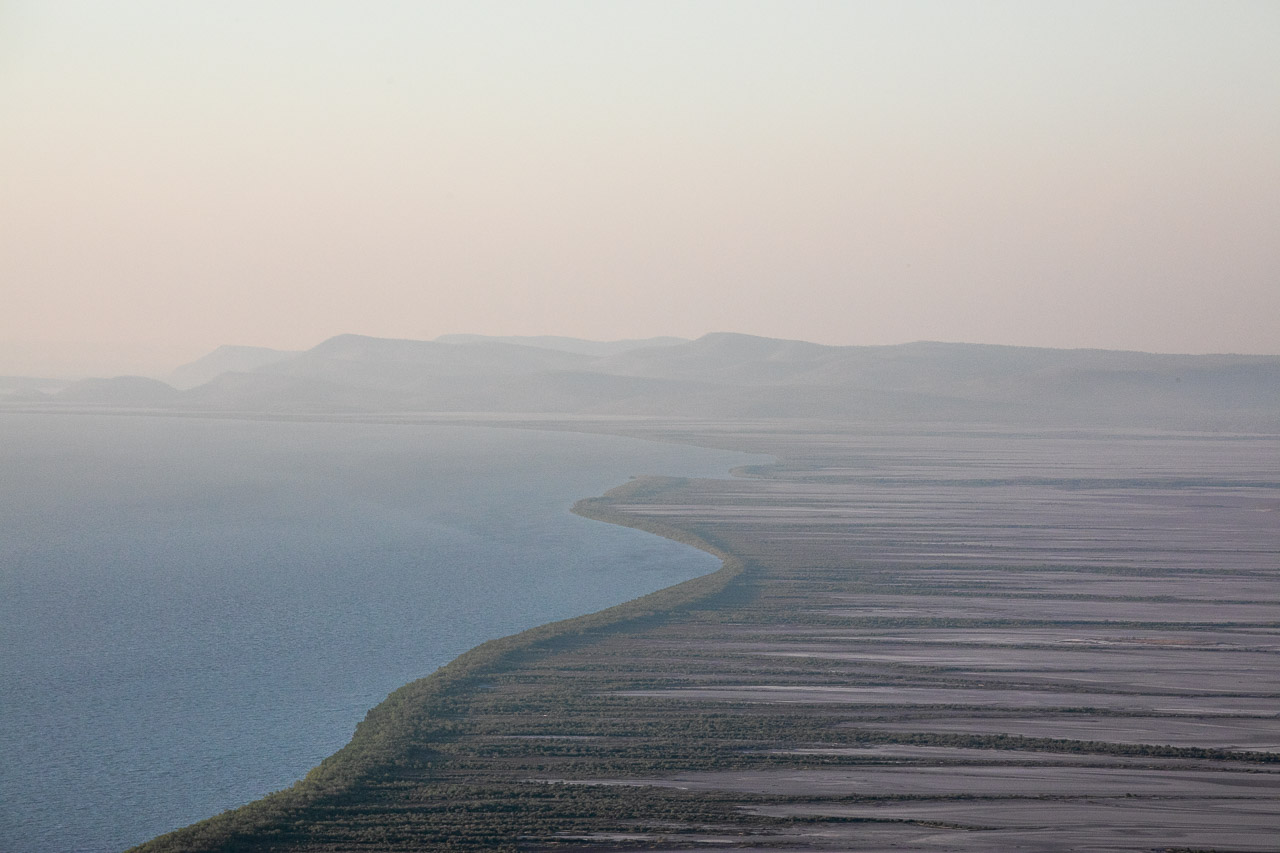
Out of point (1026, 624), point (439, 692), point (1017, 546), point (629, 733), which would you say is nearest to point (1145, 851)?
point (629, 733)

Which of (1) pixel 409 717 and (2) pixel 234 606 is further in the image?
(2) pixel 234 606

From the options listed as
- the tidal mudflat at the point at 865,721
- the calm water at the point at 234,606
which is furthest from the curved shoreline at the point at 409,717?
the calm water at the point at 234,606

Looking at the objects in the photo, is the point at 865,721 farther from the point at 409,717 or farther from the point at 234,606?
the point at 234,606

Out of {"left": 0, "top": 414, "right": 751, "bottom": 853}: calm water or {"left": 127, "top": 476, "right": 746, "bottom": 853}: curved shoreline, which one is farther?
{"left": 0, "top": 414, "right": 751, "bottom": 853}: calm water

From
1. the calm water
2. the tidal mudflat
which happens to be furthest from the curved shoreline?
the calm water

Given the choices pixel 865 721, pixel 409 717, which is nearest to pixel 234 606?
pixel 409 717

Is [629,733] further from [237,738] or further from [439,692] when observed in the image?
[237,738]

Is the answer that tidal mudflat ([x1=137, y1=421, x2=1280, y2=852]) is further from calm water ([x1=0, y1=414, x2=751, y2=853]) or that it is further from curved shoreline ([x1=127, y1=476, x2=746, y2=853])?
calm water ([x1=0, y1=414, x2=751, y2=853])
